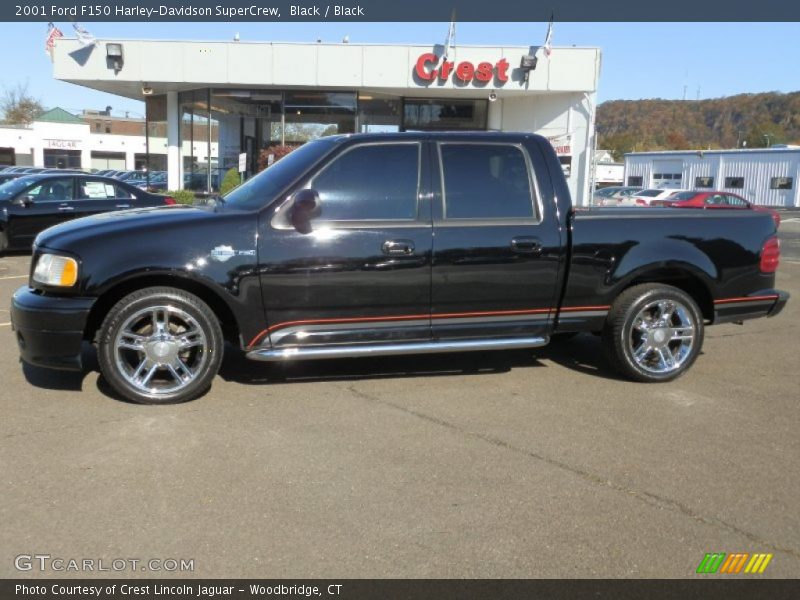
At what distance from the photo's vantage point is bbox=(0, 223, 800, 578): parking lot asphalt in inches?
121

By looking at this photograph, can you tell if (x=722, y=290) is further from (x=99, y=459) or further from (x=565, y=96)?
(x=565, y=96)

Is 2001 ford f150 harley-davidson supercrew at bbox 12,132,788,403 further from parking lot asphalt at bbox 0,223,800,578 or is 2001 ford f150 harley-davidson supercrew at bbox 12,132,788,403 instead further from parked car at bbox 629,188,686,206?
parked car at bbox 629,188,686,206

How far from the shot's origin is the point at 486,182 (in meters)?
5.29

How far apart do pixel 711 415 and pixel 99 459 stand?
12.9 feet

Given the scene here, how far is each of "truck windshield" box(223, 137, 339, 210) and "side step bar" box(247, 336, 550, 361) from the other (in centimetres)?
102

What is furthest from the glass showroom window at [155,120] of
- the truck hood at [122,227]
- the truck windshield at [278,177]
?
the truck hood at [122,227]

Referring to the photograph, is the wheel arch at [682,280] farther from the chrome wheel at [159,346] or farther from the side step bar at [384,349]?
the chrome wheel at [159,346]

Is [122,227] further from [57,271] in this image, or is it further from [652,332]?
[652,332]

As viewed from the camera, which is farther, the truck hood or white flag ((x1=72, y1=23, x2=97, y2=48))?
white flag ((x1=72, y1=23, x2=97, y2=48))

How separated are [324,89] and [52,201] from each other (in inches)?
395

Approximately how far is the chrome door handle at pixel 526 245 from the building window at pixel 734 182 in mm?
54904
